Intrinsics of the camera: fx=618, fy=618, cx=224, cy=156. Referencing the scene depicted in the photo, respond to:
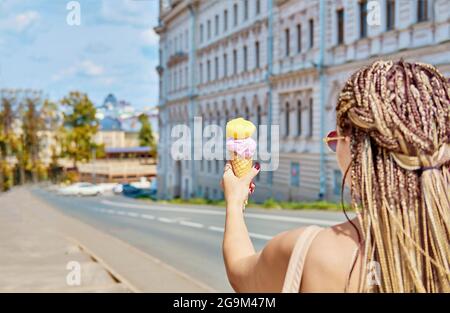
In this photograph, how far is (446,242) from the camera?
1370mm

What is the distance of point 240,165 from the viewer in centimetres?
157

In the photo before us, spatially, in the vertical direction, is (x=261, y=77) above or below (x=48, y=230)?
above

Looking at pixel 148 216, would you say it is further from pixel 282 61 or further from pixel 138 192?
pixel 282 61

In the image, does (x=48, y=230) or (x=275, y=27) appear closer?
(x=48, y=230)

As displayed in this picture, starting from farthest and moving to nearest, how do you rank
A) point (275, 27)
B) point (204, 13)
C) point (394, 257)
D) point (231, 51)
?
point (275, 27)
point (231, 51)
point (204, 13)
point (394, 257)

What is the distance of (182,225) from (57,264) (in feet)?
28.6

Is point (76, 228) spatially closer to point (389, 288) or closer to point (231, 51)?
point (231, 51)

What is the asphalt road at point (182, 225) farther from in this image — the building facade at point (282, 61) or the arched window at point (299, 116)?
the arched window at point (299, 116)

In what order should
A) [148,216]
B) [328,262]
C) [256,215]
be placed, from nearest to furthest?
1. [328,262]
2. [256,215]
3. [148,216]

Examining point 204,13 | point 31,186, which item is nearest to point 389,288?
point 31,186

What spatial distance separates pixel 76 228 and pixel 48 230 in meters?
3.91

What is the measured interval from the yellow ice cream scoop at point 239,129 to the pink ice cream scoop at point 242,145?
0.01 m

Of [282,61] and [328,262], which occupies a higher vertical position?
[282,61]

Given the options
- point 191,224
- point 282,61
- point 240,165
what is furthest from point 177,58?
point 240,165
